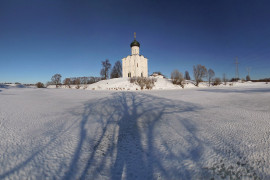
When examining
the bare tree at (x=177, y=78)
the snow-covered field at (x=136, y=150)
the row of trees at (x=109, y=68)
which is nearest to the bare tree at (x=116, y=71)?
the row of trees at (x=109, y=68)

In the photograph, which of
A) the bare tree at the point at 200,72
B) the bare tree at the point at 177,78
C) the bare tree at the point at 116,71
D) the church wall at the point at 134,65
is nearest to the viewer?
the bare tree at the point at 177,78

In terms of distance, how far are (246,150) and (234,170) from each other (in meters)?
0.65

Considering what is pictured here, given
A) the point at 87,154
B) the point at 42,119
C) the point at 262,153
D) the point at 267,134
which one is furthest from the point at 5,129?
the point at 267,134

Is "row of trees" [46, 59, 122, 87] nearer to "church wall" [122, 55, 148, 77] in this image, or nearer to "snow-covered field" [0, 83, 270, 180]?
"church wall" [122, 55, 148, 77]

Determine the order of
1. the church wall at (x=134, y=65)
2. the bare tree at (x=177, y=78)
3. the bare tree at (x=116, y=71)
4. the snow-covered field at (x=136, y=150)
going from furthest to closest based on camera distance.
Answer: the bare tree at (x=116, y=71), the church wall at (x=134, y=65), the bare tree at (x=177, y=78), the snow-covered field at (x=136, y=150)

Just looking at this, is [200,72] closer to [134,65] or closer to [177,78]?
[177,78]

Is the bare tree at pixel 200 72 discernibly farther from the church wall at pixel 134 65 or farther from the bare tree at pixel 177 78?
the church wall at pixel 134 65

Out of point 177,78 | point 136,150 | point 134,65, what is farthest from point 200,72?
point 136,150

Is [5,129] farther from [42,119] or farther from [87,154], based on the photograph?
[87,154]

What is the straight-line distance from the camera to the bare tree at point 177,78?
25.7 metres

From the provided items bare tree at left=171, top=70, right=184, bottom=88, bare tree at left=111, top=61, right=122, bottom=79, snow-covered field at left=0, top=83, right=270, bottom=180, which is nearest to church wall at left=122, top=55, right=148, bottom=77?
bare tree at left=111, top=61, right=122, bottom=79

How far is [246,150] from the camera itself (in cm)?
200

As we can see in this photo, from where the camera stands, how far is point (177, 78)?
2623cm

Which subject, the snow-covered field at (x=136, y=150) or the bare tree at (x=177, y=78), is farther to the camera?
the bare tree at (x=177, y=78)
